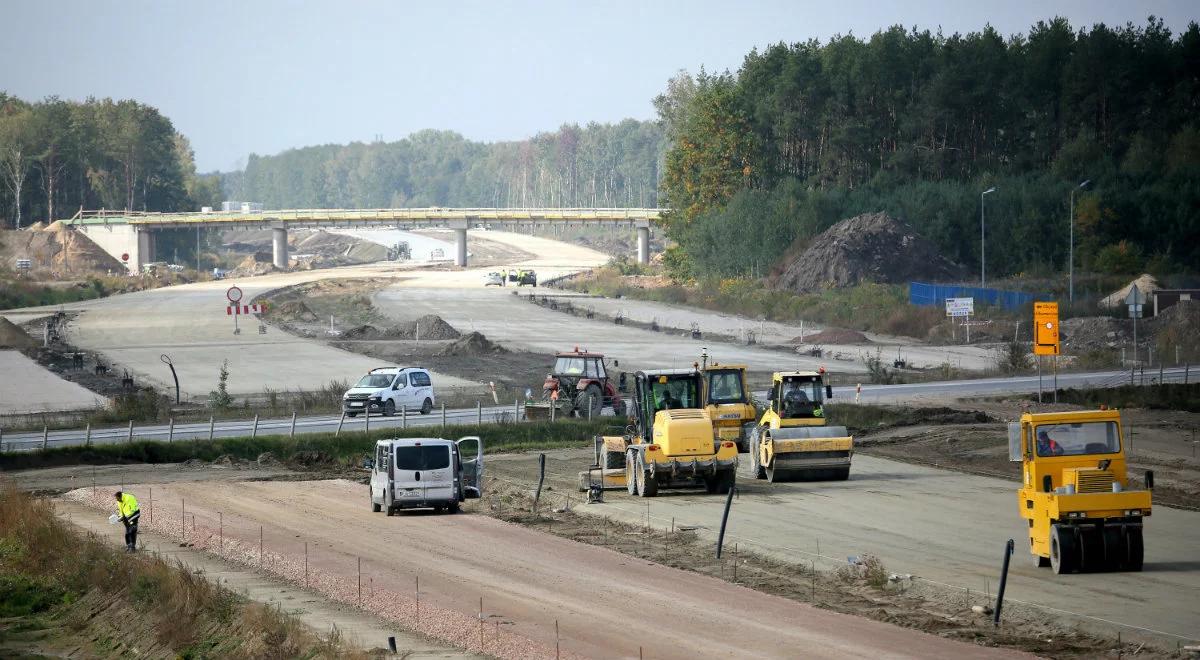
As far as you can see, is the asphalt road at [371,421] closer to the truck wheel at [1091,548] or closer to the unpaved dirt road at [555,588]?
the unpaved dirt road at [555,588]

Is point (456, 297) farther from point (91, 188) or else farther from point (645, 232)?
point (91, 188)

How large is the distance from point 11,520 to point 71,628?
21.0ft

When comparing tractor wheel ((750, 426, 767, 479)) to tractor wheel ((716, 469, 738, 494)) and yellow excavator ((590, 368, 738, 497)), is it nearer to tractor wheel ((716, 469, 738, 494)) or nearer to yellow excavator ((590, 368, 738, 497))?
yellow excavator ((590, 368, 738, 497))

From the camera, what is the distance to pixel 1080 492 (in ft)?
76.4

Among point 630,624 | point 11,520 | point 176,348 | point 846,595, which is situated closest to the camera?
point 630,624

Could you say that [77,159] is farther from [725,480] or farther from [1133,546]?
[1133,546]

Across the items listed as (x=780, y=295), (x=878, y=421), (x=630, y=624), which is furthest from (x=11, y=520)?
(x=780, y=295)

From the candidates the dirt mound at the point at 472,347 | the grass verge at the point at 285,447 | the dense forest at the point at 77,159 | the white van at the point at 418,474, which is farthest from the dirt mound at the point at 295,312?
the dense forest at the point at 77,159

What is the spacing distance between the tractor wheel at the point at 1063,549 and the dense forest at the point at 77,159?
163 meters

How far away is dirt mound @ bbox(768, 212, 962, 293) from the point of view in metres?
104

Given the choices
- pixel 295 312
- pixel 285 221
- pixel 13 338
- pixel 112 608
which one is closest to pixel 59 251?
pixel 285 221

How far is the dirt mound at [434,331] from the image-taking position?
83.4 meters

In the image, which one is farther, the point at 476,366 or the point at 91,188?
the point at 91,188

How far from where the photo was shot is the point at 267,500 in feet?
116
